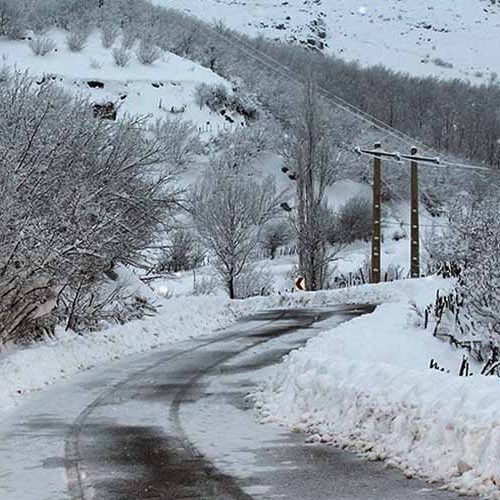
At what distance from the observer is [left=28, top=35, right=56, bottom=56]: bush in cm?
6297

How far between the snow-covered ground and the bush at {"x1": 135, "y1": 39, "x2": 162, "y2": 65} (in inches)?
17.7

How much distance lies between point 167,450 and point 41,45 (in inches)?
2286

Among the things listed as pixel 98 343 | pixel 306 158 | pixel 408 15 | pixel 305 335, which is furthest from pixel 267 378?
pixel 408 15

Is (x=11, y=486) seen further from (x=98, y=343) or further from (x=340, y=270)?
(x=340, y=270)

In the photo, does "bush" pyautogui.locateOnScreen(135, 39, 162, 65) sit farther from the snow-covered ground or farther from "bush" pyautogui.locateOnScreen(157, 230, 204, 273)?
"bush" pyautogui.locateOnScreen(157, 230, 204, 273)

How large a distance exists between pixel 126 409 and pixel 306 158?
2822 centimetres

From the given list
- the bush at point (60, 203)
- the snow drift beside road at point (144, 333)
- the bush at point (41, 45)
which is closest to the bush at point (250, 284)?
the snow drift beside road at point (144, 333)

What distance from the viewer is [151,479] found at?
7898 mm

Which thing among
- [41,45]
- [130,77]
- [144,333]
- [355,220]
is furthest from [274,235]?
[144,333]

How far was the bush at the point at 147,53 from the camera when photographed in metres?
67.6

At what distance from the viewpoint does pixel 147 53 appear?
67562mm

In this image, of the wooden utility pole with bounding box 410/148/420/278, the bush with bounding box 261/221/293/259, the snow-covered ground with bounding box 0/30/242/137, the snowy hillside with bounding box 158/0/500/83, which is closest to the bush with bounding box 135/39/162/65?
the snow-covered ground with bounding box 0/30/242/137

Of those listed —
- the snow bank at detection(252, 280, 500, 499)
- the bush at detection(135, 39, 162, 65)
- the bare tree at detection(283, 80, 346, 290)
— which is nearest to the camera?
the snow bank at detection(252, 280, 500, 499)

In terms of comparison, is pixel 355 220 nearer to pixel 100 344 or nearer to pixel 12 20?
pixel 12 20
